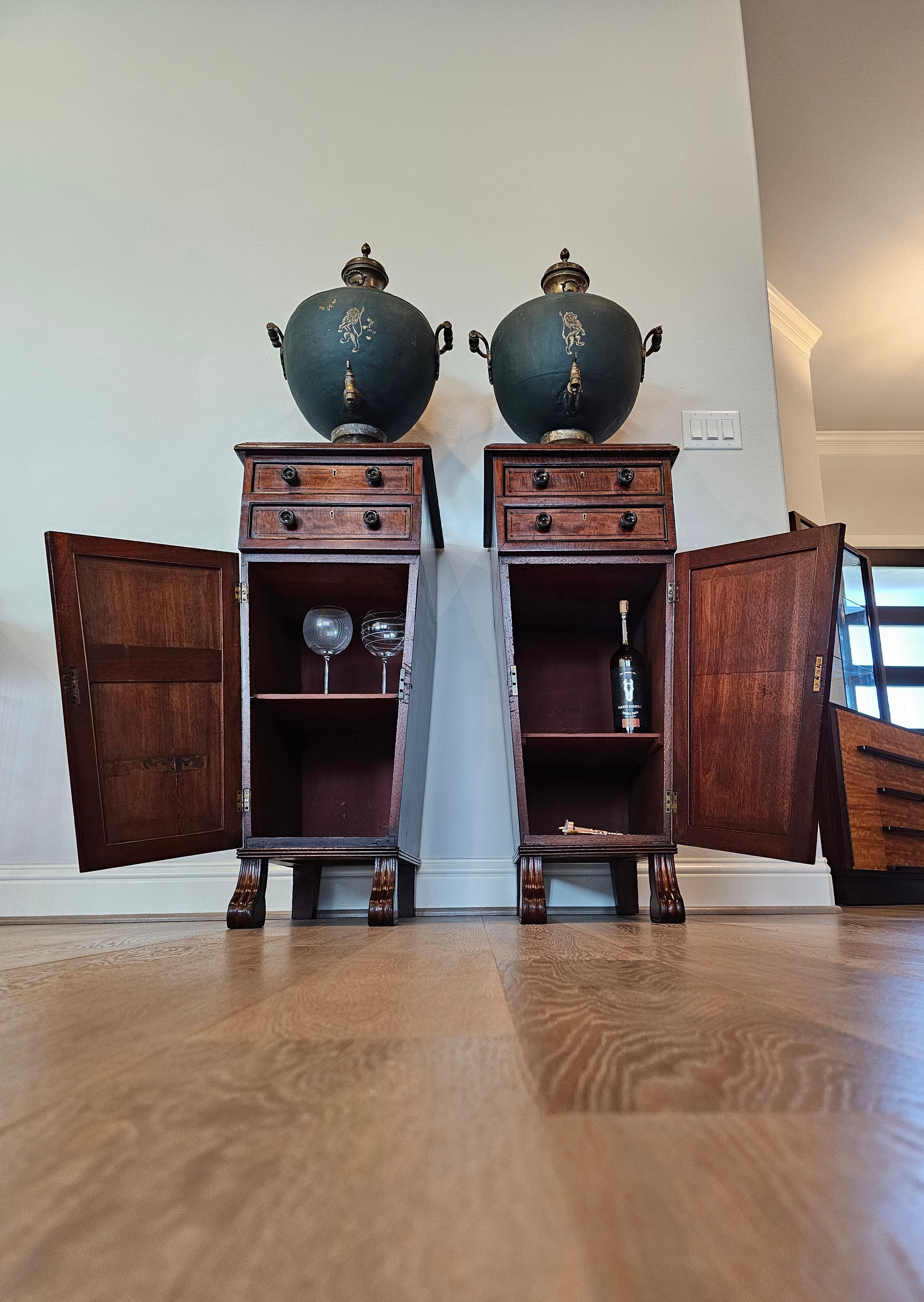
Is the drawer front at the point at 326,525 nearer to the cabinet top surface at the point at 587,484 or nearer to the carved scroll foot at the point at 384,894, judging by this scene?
the cabinet top surface at the point at 587,484

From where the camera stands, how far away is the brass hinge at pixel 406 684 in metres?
1.49

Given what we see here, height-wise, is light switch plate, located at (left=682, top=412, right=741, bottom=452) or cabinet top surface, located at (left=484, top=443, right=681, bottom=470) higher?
light switch plate, located at (left=682, top=412, right=741, bottom=452)

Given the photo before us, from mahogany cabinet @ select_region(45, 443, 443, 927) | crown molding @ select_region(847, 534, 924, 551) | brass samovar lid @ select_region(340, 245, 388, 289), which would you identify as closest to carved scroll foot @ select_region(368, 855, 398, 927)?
mahogany cabinet @ select_region(45, 443, 443, 927)

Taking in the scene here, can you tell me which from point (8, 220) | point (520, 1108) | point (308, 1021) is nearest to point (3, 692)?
point (8, 220)

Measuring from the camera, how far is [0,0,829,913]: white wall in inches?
80.9

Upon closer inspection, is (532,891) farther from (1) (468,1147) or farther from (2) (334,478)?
(1) (468,1147)

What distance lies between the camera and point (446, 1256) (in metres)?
0.16

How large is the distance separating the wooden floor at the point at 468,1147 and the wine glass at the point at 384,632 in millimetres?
1228

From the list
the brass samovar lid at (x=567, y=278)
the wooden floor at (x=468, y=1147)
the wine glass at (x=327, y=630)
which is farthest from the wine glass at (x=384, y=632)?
the wooden floor at (x=468, y=1147)

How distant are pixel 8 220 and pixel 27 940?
6.96 ft

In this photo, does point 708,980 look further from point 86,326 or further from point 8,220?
point 8,220

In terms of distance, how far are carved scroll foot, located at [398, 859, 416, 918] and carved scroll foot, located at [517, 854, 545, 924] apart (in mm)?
337

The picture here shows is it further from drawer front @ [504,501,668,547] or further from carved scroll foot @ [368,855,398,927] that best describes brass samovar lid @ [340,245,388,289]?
carved scroll foot @ [368,855,398,927]

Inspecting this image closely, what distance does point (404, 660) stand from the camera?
4.91ft
